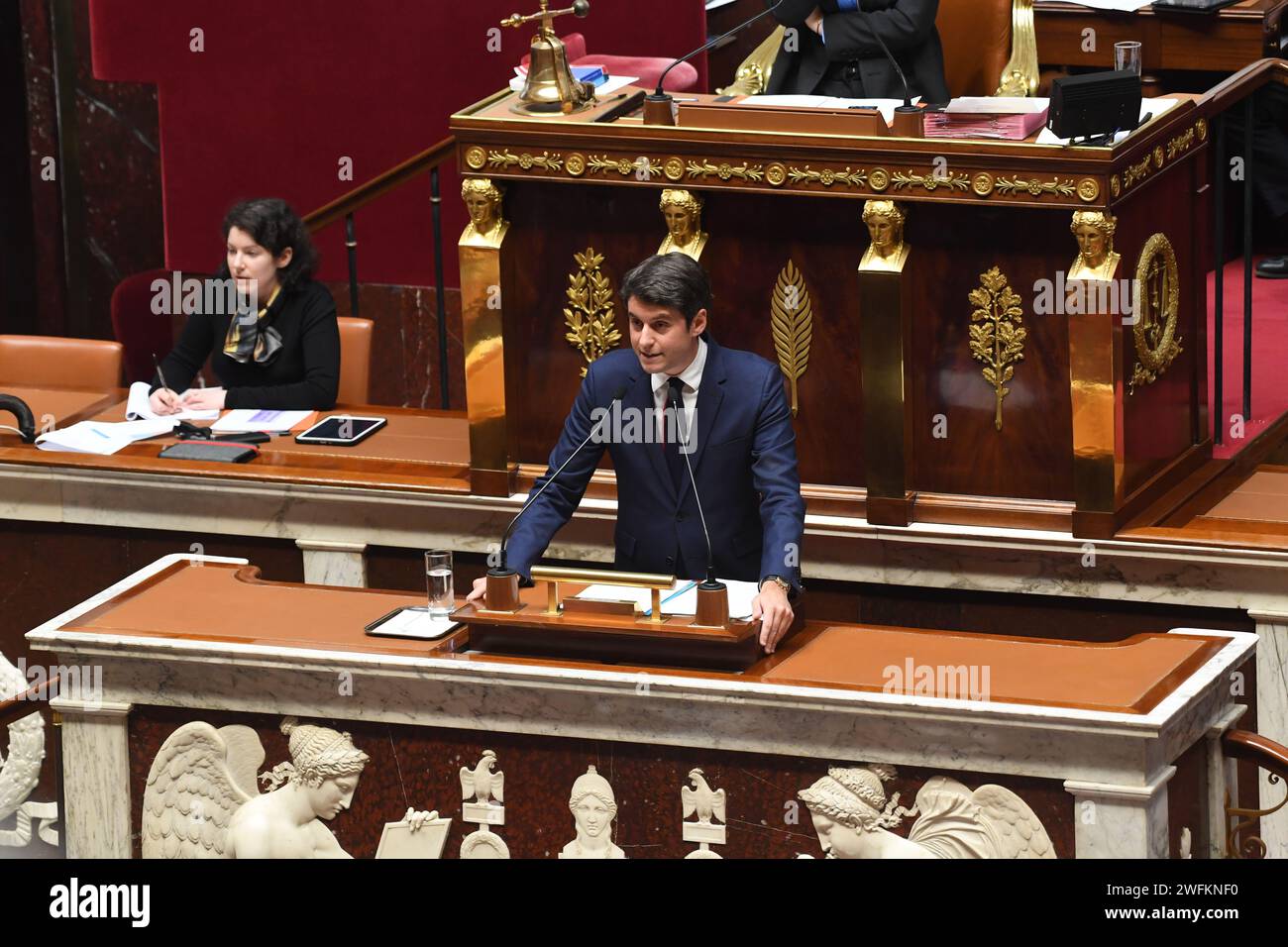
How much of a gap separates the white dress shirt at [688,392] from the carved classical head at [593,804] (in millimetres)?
851

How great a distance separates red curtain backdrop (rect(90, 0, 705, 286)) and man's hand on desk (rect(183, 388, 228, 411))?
166 cm

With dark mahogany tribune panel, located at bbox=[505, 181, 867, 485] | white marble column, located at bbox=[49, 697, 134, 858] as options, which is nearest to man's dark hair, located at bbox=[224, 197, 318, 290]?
dark mahogany tribune panel, located at bbox=[505, 181, 867, 485]

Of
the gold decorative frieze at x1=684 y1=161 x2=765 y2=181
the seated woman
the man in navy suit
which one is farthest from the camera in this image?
the seated woman

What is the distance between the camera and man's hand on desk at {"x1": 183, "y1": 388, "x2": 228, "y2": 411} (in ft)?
21.7

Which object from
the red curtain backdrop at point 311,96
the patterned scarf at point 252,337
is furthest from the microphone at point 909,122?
the red curtain backdrop at point 311,96

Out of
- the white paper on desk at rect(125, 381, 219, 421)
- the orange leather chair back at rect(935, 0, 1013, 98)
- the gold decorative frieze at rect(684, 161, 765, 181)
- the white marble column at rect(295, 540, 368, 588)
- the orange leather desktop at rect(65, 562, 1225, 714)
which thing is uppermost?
the orange leather chair back at rect(935, 0, 1013, 98)

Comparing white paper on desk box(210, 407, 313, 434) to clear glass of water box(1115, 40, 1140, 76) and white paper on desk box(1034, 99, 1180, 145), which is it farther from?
clear glass of water box(1115, 40, 1140, 76)

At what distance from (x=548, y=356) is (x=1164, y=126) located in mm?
1546

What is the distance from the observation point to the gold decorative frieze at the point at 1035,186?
5395 millimetres

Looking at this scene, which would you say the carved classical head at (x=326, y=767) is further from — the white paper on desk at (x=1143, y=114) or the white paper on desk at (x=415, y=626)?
the white paper on desk at (x=1143, y=114)

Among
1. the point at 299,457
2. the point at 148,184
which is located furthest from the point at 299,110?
the point at 299,457

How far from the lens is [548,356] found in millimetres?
6035
